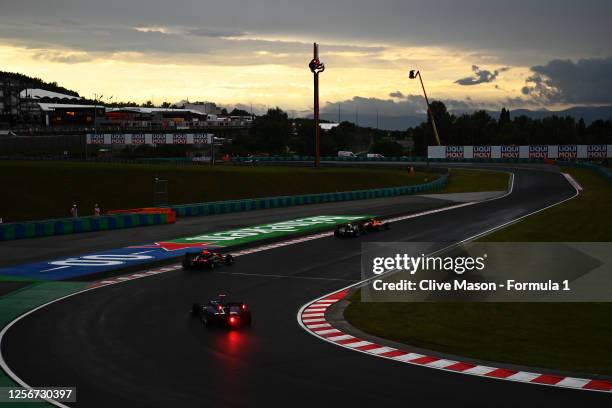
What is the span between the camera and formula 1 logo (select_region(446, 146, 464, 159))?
458 feet

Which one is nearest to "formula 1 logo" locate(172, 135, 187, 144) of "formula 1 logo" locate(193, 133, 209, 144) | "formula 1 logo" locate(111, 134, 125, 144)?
"formula 1 logo" locate(193, 133, 209, 144)

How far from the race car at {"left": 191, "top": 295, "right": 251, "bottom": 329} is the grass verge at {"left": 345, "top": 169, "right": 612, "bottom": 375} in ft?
10.8

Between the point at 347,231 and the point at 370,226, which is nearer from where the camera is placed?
the point at 347,231

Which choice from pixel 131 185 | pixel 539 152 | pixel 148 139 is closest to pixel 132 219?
pixel 131 185

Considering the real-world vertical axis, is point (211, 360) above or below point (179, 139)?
below

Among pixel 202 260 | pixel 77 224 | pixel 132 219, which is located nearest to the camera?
pixel 202 260

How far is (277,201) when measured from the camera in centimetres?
6181

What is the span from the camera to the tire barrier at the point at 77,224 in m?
40.0

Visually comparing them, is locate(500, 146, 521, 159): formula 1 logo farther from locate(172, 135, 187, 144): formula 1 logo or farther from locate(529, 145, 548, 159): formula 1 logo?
locate(172, 135, 187, 144): formula 1 logo

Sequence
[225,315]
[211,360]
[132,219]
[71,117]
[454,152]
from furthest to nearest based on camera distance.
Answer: [71,117], [454,152], [132,219], [225,315], [211,360]

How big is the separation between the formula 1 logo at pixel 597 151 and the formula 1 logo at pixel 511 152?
12311mm

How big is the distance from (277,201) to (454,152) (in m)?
84.9

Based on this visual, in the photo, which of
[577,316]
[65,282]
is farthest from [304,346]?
[65,282]

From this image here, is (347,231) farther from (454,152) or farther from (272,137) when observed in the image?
(272,137)
